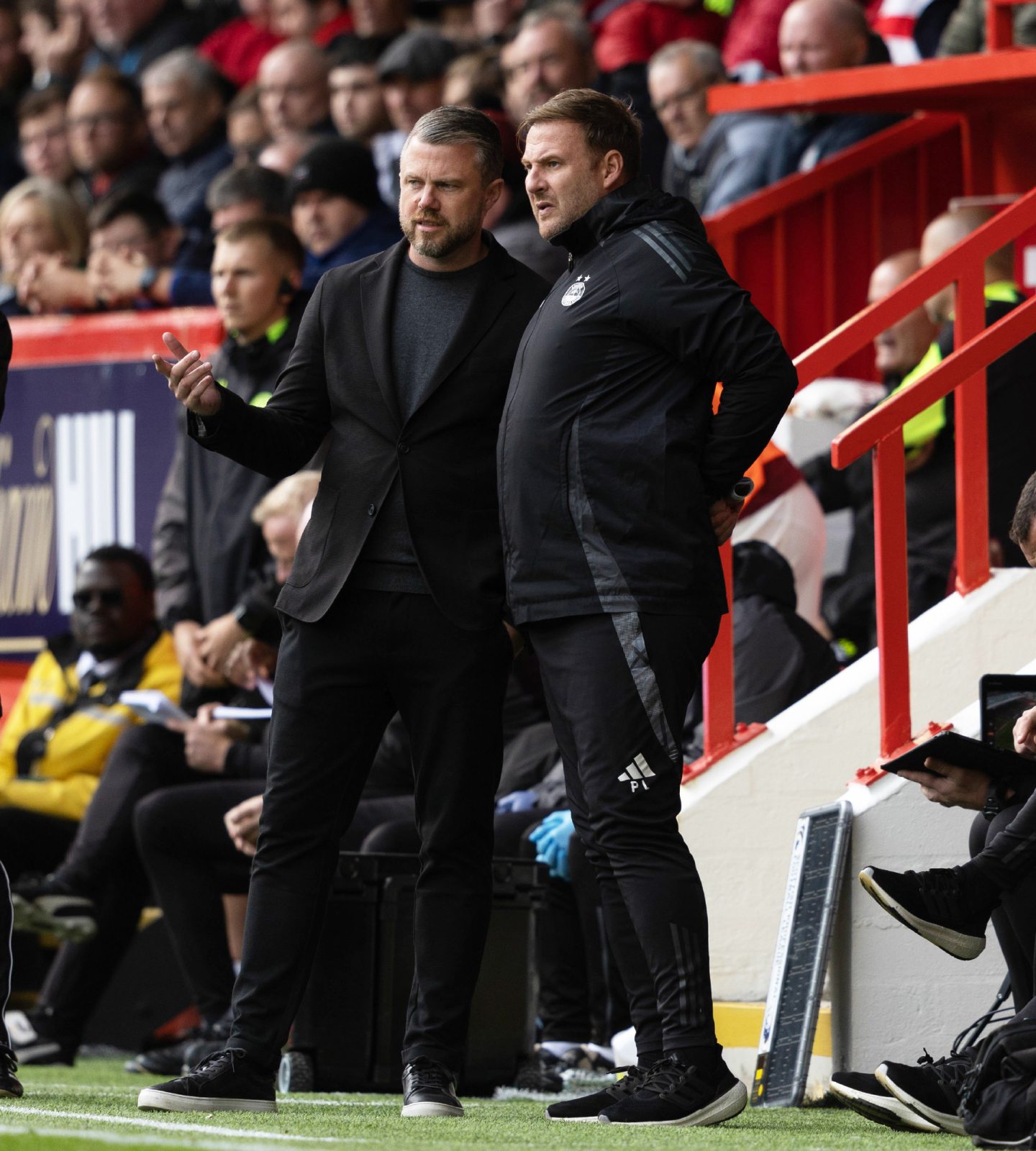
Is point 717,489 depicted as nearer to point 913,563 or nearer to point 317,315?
point 317,315

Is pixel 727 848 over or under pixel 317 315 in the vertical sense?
under

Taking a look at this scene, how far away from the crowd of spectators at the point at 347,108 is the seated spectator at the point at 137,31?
0.5 inches

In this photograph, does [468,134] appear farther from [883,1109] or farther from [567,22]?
[567,22]

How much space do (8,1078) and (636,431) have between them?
1850mm

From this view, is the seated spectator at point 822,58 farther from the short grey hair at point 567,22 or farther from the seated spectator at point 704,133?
the short grey hair at point 567,22

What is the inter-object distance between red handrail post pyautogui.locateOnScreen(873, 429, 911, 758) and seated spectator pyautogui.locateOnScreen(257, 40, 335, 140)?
5980 millimetres

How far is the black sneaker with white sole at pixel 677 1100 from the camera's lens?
13.4ft

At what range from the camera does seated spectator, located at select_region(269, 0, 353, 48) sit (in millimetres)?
11922

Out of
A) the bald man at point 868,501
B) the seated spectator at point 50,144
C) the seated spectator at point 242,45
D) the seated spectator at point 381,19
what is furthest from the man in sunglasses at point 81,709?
the seated spectator at point 242,45

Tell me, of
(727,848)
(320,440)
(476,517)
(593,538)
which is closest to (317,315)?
Answer: (320,440)

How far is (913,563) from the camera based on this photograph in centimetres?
639

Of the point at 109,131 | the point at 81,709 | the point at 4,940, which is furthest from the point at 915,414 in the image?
the point at 109,131

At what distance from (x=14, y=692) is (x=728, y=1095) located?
542 cm

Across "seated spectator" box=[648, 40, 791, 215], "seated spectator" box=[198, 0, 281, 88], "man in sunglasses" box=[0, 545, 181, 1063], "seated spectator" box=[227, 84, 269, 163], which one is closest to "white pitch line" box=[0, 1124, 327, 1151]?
"man in sunglasses" box=[0, 545, 181, 1063]
